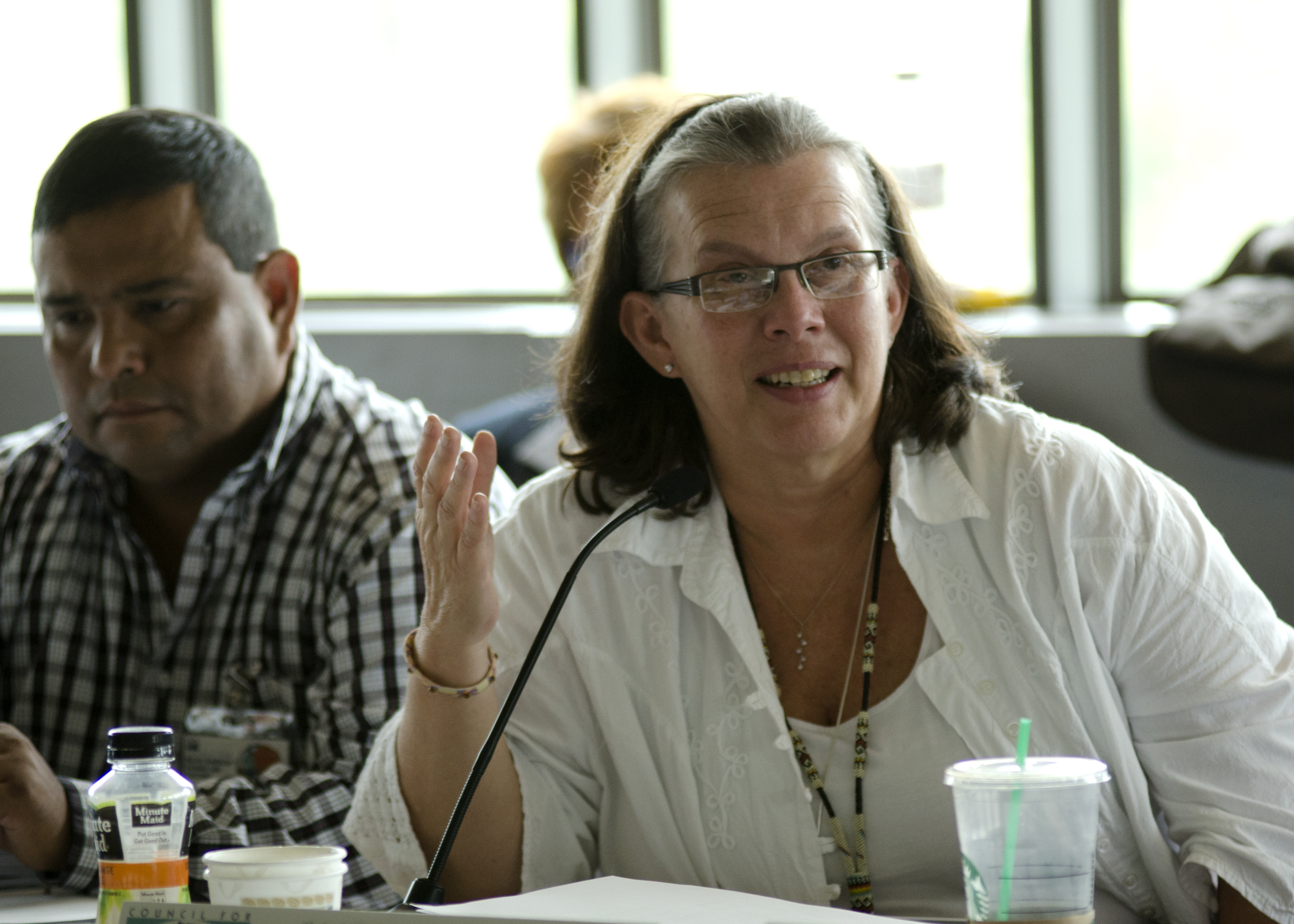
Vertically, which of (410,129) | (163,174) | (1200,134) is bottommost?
(163,174)

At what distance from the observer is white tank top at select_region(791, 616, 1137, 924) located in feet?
4.50

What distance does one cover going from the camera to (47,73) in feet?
13.4

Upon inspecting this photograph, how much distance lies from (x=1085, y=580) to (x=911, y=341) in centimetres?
38

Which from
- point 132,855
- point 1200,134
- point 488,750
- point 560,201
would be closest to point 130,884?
point 132,855

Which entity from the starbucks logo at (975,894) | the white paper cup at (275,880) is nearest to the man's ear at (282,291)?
the white paper cup at (275,880)

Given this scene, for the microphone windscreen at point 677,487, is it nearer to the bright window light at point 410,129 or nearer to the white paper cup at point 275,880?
the white paper cup at point 275,880

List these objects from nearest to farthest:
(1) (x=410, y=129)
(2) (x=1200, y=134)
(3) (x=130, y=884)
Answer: (3) (x=130, y=884) < (2) (x=1200, y=134) < (1) (x=410, y=129)

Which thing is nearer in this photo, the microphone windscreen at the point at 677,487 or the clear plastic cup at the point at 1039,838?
the clear plastic cup at the point at 1039,838

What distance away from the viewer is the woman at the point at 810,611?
1305 mm

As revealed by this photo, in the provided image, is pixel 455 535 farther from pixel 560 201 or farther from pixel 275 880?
pixel 560 201

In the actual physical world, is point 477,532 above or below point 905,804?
above

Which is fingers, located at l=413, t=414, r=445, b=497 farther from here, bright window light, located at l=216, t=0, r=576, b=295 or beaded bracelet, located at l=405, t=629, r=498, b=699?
bright window light, located at l=216, t=0, r=576, b=295

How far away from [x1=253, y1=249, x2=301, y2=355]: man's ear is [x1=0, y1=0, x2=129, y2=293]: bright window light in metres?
2.49

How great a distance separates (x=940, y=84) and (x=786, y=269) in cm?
258
